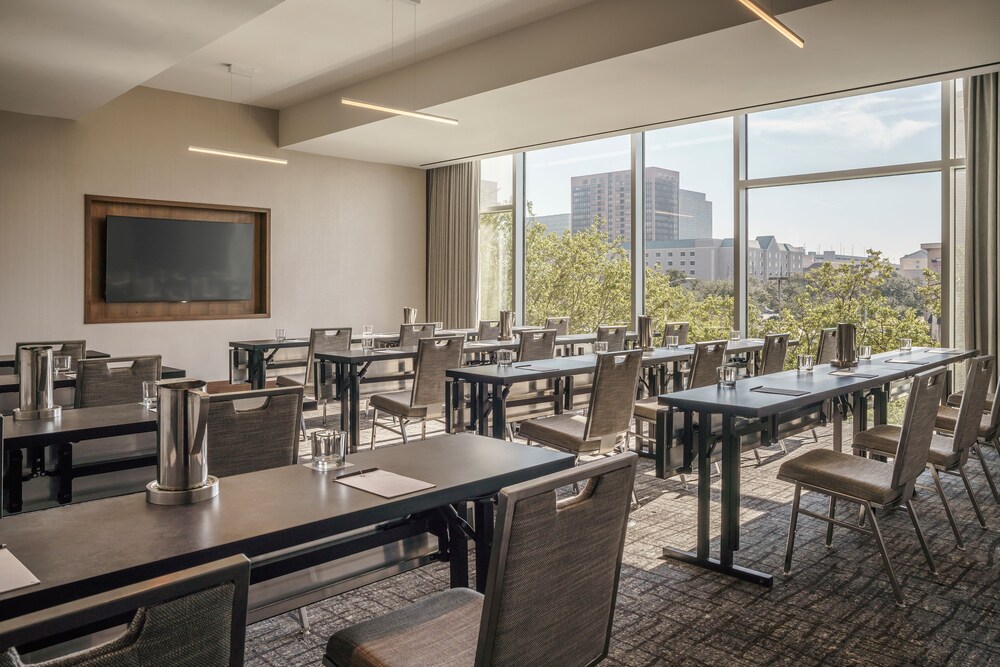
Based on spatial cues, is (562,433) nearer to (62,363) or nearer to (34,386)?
(34,386)

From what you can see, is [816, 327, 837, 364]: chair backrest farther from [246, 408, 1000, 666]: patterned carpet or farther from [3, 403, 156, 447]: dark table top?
[3, 403, 156, 447]: dark table top

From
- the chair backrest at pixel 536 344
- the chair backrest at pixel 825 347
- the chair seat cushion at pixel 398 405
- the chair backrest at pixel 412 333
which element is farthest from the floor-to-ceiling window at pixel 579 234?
the chair seat cushion at pixel 398 405

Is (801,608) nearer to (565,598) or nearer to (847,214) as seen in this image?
(565,598)

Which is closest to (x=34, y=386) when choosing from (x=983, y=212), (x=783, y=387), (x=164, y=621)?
(x=164, y=621)

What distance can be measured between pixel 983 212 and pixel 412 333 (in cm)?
510

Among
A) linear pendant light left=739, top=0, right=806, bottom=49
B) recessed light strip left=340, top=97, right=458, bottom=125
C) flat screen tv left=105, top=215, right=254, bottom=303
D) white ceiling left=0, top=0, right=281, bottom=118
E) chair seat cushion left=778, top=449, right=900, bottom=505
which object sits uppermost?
white ceiling left=0, top=0, right=281, bottom=118

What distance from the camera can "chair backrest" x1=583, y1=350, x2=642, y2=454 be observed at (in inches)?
142

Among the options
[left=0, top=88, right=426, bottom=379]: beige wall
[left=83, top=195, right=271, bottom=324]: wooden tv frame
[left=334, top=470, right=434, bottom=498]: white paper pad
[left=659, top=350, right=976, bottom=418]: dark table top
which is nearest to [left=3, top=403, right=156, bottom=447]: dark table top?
[left=334, top=470, right=434, bottom=498]: white paper pad

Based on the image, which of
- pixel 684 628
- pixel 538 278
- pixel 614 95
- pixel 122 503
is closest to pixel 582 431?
pixel 684 628

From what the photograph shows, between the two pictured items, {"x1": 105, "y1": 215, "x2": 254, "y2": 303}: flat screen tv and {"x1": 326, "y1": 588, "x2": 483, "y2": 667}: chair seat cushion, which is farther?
{"x1": 105, "y1": 215, "x2": 254, "y2": 303}: flat screen tv

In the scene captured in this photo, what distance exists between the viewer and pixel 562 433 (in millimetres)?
3744

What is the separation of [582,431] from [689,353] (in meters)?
1.87

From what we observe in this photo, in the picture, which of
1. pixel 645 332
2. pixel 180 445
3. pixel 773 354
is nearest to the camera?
pixel 180 445

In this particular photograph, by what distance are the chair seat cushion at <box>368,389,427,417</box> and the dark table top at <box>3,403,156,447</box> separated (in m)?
2.26
